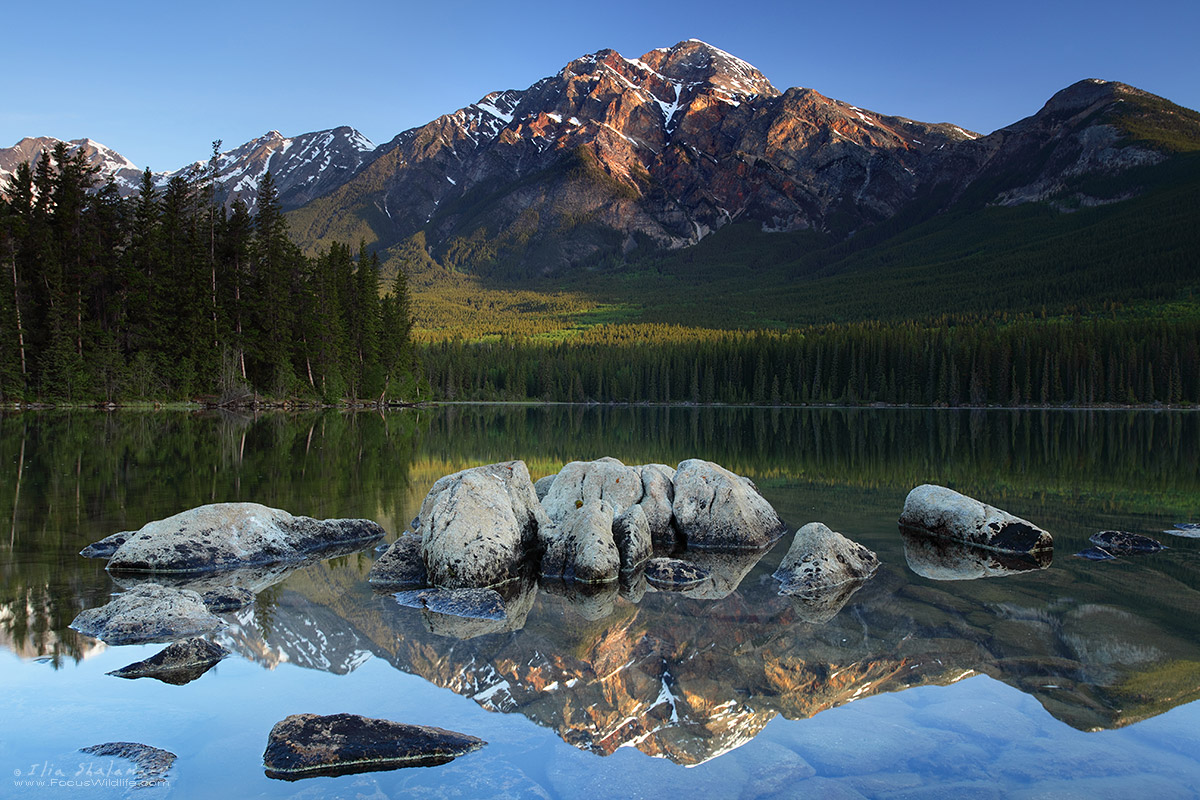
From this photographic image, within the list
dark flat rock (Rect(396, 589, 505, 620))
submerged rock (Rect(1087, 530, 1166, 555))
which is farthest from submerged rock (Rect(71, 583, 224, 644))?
submerged rock (Rect(1087, 530, 1166, 555))

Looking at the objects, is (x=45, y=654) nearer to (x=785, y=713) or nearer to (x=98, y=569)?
(x=98, y=569)

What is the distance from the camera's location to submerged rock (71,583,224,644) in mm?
8305

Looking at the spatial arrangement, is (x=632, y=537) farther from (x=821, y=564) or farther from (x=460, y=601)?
(x=460, y=601)

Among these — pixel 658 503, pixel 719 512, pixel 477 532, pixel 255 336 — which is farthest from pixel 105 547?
pixel 255 336

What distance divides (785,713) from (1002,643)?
11.8 ft

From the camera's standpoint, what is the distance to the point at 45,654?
24.8ft

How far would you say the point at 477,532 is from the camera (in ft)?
38.4

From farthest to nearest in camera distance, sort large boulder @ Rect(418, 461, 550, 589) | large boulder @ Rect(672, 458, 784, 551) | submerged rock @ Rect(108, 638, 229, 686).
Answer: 1. large boulder @ Rect(672, 458, 784, 551)
2. large boulder @ Rect(418, 461, 550, 589)
3. submerged rock @ Rect(108, 638, 229, 686)

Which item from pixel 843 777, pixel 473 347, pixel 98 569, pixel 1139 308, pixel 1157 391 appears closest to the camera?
pixel 843 777

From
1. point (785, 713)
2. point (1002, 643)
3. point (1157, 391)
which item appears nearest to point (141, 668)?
point (785, 713)

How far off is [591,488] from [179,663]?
28.8 ft

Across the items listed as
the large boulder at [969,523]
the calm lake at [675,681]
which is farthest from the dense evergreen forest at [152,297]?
the large boulder at [969,523]

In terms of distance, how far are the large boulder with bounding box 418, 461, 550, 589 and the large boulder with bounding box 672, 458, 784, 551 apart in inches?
133

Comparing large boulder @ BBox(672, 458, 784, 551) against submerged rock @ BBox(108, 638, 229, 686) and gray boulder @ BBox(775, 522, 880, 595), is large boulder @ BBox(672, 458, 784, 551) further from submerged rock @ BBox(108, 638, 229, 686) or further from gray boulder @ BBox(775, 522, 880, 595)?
submerged rock @ BBox(108, 638, 229, 686)
